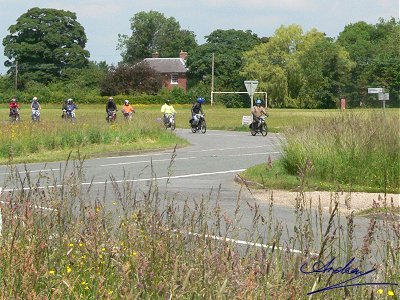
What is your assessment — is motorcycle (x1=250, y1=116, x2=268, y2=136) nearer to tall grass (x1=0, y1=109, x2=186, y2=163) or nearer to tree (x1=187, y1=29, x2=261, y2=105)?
tall grass (x1=0, y1=109, x2=186, y2=163)

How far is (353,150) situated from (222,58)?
10812 cm

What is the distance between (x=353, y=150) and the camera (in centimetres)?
1730

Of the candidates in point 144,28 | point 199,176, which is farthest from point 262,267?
point 144,28

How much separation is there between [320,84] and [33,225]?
9765cm

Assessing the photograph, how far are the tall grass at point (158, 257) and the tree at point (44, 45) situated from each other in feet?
385

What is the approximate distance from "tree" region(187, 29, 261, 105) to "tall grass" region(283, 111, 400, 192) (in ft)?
307

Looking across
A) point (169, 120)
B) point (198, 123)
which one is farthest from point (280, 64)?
point (169, 120)

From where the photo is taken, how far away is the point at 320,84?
101812 millimetres

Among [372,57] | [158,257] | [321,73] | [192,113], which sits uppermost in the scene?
[372,57]

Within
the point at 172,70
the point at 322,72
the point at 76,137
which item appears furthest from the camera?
the point at 172,70

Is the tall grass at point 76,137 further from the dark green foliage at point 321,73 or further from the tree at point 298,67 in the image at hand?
the dark green foliage at point 321,73

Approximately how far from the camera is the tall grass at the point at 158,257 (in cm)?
417
